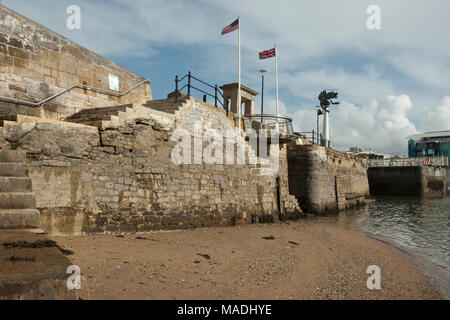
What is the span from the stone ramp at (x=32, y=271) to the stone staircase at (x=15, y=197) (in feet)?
2.07

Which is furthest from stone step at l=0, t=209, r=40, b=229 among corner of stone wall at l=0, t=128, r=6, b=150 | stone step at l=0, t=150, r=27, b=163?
corner of stone wall at l=0, t=128, r=6, b=150

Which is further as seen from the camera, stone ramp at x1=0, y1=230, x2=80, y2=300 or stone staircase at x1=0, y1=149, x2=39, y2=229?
stone staircase at x1=0, y1=149, x2=39, y2=229

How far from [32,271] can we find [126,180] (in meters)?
5.91

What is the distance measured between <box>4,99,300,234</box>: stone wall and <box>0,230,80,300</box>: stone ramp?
380 cm

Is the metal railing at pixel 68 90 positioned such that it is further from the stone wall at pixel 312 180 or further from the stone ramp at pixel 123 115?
the stone wall at pixel 312 180

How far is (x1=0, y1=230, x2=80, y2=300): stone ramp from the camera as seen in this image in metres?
2.86

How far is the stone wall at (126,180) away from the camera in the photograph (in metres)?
7.34

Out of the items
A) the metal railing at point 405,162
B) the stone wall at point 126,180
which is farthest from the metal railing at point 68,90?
the metal railing at point 405,162

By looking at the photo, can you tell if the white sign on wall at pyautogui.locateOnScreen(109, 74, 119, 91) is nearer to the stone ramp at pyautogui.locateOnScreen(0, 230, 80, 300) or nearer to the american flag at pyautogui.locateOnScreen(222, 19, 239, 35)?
the american flag at pyautogui.locateOnScreen(222, 19, 239, 35)

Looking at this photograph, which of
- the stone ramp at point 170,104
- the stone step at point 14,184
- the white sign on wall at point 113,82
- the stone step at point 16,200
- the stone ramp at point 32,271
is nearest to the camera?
the stone ramp at point 32,271

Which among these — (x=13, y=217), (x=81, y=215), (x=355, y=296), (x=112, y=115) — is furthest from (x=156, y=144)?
(x=355, y=296)

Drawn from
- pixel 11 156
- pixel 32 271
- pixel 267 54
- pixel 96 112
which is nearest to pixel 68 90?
pixel 96 112

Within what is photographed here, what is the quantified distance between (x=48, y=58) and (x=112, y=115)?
3.37 m

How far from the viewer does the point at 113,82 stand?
1233 cm
